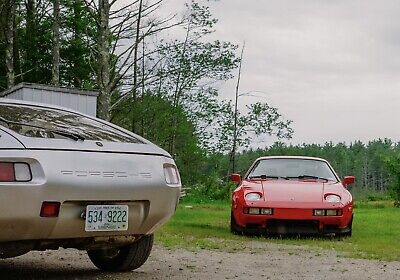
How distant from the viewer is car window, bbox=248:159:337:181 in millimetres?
9664

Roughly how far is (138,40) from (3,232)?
18.7 m

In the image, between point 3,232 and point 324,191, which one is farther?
point 324,191

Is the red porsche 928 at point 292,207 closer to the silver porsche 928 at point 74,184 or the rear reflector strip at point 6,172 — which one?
the silver porsche 928 at point 74,184

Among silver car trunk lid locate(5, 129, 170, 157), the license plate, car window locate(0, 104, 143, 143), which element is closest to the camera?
silver car trunk lid locate(5, 129, 170, 157)

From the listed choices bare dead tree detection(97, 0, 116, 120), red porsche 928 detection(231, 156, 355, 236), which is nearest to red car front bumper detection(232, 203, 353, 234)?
red porsche 928 detection(231, 156, 355, 236)

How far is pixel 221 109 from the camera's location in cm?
3075

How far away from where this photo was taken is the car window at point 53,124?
4512mm

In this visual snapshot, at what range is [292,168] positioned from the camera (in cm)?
975

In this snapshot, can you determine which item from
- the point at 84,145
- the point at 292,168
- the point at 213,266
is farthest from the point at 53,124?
the point at 292,168

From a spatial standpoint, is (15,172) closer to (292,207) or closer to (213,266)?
(213,266)

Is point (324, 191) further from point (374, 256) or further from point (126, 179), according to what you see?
point (126, 179)

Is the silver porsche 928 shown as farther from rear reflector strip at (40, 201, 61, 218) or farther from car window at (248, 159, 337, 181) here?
car window at (248, 159, 337, 181)

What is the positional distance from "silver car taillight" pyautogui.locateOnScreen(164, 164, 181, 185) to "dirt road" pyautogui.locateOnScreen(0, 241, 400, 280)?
77 cm

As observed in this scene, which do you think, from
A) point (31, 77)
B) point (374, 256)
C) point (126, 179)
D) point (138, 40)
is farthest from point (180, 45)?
point (126, 179)
